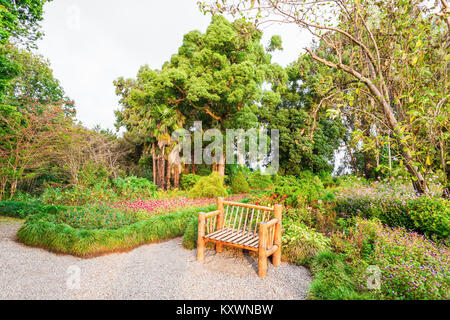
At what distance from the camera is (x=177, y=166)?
13500 millimetres

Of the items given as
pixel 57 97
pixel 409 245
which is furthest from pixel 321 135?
pixel 57 97

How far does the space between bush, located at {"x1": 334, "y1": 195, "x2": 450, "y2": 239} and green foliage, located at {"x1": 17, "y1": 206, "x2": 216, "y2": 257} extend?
188 inches

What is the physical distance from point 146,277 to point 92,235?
5.69 ft

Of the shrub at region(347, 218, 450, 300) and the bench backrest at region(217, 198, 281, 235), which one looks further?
the bench backrest at region(217, 198, 281, 235)

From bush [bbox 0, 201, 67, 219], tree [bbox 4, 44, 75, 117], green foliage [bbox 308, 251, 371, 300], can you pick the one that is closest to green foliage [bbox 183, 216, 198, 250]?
green foliage [bbox 308, 251, 371, 300]

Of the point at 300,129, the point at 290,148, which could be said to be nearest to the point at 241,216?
the point at 290,148

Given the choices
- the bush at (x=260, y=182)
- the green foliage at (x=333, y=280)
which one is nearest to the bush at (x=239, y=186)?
the bush at (x=260, y=182)

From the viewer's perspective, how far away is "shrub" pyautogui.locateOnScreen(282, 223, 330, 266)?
13.6 ft

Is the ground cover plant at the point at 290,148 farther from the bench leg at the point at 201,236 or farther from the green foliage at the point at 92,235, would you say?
the bench leg at the point at 201,236

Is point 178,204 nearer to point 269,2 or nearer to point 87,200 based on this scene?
point 87,200

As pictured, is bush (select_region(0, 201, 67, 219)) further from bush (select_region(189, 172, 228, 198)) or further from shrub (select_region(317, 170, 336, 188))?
shrub (select_region(317, 170, 336, 188))

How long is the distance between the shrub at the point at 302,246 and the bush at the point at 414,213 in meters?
1.67

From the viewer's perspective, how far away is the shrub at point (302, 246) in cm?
414
